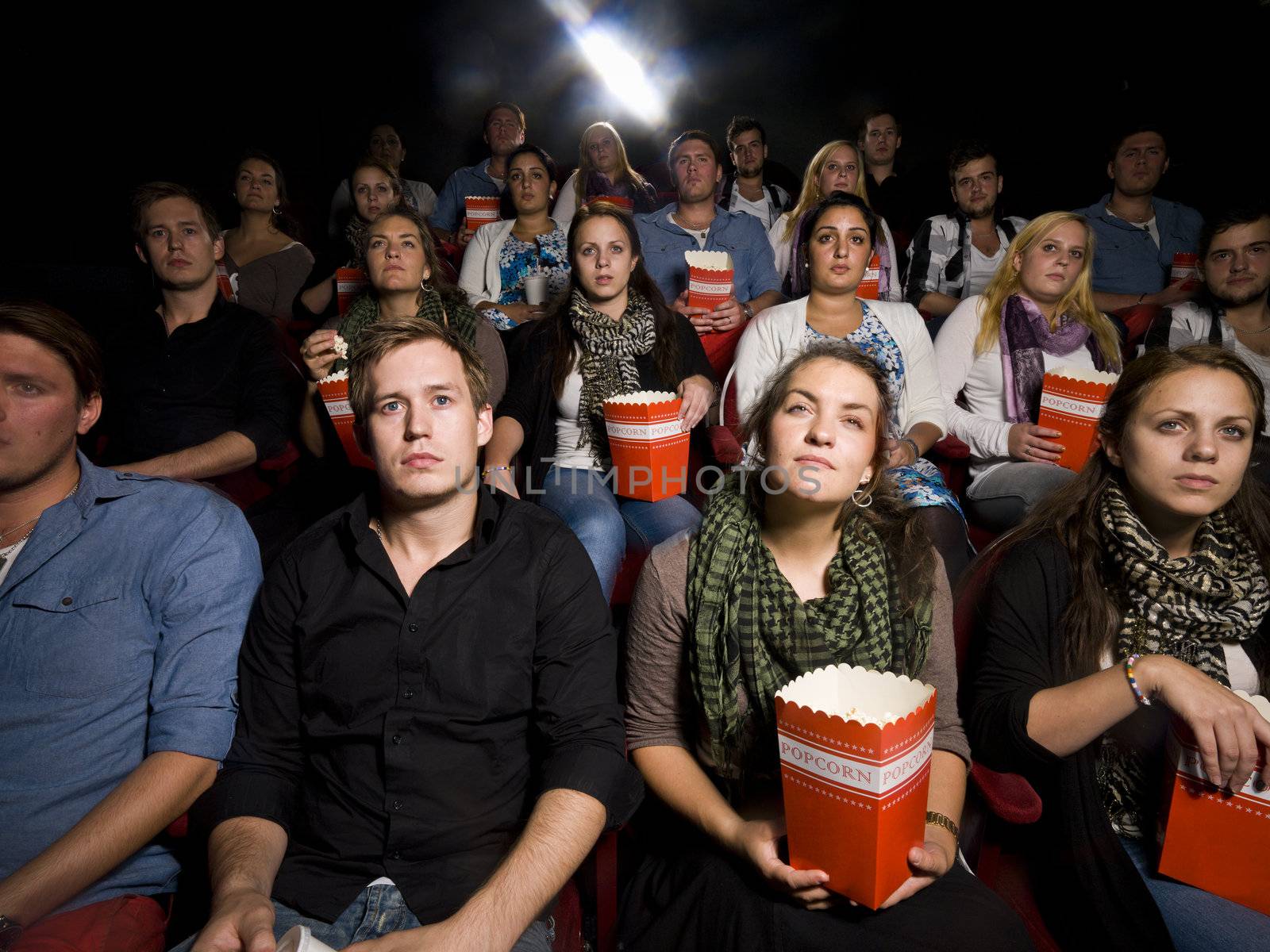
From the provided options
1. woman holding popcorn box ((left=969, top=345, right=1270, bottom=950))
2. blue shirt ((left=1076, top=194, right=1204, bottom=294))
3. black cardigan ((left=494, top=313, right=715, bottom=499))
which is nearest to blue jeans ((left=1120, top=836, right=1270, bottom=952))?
woman holding popcorn box ((left=969, top=345, right=1270, bottom=950))

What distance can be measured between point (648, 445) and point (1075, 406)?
1.28 m

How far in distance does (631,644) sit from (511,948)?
511 millimetres

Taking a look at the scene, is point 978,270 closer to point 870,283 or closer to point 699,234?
point 870,283

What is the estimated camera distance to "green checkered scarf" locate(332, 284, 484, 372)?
8.11 ft

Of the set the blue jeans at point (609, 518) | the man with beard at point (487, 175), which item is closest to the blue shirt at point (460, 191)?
the man with beard at point (487, 175)

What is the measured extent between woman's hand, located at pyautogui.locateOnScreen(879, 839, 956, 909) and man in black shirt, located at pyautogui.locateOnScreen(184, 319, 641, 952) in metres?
0.41

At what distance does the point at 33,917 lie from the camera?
1057 mm

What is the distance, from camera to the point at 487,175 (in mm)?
4773

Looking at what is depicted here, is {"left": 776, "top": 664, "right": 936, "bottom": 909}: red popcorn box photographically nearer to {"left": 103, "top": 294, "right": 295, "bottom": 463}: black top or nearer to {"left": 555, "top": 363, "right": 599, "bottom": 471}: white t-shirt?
{"left": 555, "top": 363, "right": 599, "bottom": 471}: white t-shirt

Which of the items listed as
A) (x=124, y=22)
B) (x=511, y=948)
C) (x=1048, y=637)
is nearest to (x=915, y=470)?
(x=1048, y=637)

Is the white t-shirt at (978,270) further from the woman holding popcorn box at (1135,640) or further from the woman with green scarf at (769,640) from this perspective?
the woman with green scarf at (769,640)

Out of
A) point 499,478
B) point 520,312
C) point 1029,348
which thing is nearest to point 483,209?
point 520,312

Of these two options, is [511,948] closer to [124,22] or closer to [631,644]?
[631,644]

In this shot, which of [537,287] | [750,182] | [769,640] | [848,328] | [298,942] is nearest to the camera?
[298,942]
